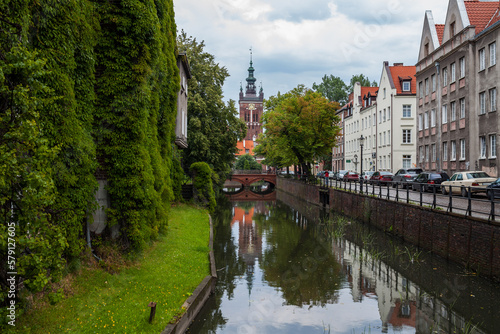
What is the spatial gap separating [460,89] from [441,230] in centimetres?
2094

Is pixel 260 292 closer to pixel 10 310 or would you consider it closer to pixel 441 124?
pixel 10 310

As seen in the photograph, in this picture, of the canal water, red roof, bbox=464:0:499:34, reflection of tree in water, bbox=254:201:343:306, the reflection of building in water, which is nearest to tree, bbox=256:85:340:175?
red roof, bbox=464:0:499:34

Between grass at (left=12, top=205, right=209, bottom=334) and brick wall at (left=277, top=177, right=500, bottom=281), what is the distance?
8.26m

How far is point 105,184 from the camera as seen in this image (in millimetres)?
11797

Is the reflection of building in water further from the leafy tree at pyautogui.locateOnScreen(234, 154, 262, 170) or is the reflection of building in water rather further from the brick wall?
the leafy tree at pyautogui.locateOnScreen(234, 154, 262, 170)

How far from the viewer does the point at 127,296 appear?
940cm

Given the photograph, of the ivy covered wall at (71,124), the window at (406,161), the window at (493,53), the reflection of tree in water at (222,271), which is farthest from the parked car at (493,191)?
the window at (406,161)

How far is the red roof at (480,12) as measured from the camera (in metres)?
32.0

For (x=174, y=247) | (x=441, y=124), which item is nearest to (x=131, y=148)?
(x=174, y=247)

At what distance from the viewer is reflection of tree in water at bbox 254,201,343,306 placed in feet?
42.4

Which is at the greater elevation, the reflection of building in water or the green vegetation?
the green vegetation

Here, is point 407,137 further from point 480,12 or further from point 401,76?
point 480,12

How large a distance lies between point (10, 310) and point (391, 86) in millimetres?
53506

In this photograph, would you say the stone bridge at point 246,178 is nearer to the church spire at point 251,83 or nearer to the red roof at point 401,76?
the red roof at point 401,76
